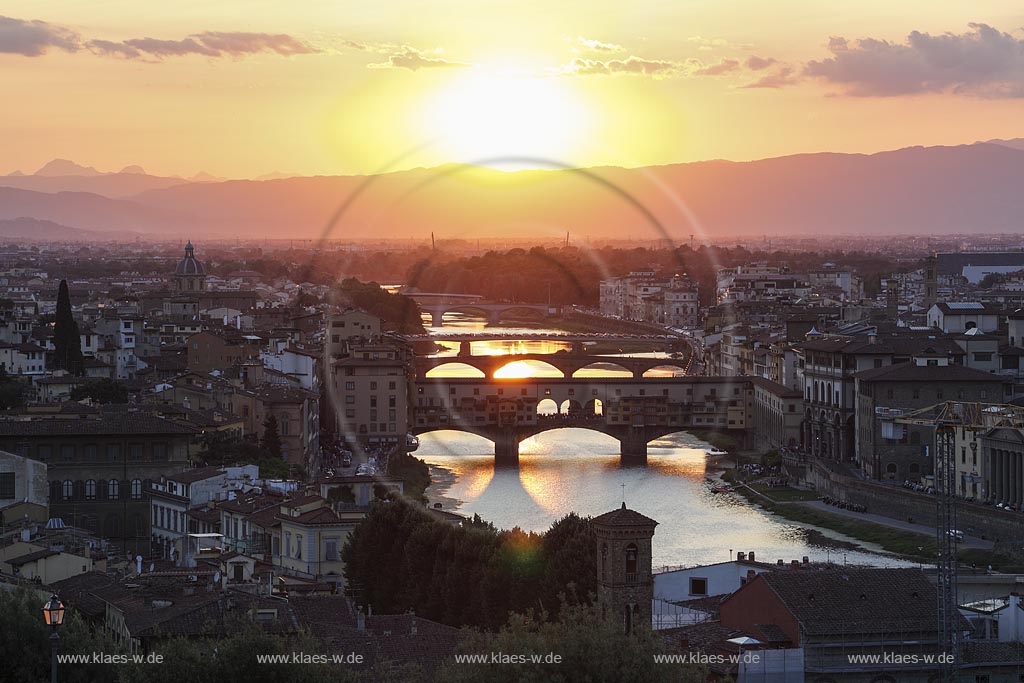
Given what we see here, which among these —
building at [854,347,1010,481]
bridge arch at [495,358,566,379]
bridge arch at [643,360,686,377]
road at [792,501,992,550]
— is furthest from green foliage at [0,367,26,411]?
bridge arch at [643,360,686,377]

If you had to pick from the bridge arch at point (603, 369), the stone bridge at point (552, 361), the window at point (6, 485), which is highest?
the window at point (6, 485)

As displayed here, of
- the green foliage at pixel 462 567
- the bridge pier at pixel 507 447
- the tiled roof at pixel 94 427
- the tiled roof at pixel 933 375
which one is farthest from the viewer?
the bridge pier at pixel 507 447

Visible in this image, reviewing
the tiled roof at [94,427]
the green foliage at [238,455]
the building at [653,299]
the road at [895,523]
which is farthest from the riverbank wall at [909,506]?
the building at [653,299]

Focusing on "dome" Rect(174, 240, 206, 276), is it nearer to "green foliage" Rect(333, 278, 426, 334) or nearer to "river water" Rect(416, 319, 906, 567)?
"green foliage" Rect(333, 278, 426, 334)

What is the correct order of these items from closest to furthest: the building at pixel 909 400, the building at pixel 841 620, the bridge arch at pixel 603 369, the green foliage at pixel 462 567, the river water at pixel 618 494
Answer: the building at pixel 841 620 → the green foliage at pixel 462 567 → the river water at pixel 618 494 → the building at pixel 909 400 → the bridge arch at pixel 603 369

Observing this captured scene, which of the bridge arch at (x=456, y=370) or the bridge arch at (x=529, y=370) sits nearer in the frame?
the bridge arch at (x=456, y=370)

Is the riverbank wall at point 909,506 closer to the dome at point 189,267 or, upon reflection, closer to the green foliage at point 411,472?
the green foliage at point 411,472
